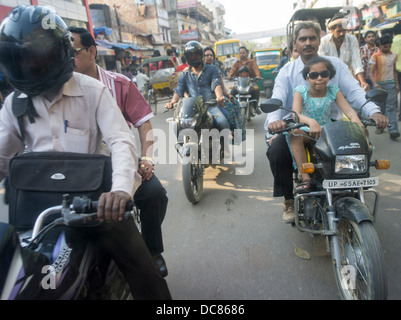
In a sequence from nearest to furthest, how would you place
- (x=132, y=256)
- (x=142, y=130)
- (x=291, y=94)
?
(x=132, y=256) < (x=142, y=130) < (x=291, y=94)

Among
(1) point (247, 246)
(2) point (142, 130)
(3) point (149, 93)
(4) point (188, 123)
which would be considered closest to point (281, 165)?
(1) point (247, 246)

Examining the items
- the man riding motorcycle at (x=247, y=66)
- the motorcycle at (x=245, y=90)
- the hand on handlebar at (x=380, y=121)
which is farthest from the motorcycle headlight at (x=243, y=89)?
the hand on handlebar at (x=380, y=121)

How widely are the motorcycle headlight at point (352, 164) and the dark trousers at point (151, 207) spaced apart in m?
1.11

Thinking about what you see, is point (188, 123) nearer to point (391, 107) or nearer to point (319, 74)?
point (319, 74)

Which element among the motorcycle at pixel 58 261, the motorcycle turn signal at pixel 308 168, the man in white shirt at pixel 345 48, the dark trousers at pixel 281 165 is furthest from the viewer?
the man in white shirt at pixel 345 48

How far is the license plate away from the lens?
1782mm

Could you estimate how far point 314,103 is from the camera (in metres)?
2.50

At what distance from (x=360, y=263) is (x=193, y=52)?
3.41 meters

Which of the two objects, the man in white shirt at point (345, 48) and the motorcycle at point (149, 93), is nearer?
the man in white shirt at point (345, 48)

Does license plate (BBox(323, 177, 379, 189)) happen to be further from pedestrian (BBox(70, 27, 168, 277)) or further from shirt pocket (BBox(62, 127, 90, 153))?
shirt pocket (BBox(62, 127, 90, 153))

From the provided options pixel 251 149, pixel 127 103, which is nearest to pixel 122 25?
pixel 251 149

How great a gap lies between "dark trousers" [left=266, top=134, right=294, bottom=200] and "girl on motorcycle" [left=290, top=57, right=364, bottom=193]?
188mm

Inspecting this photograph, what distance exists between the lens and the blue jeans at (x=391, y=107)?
5176 millimetres

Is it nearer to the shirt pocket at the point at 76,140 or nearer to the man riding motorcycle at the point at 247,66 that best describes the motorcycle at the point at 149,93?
the man riding motorcycle at the point at 247,66
